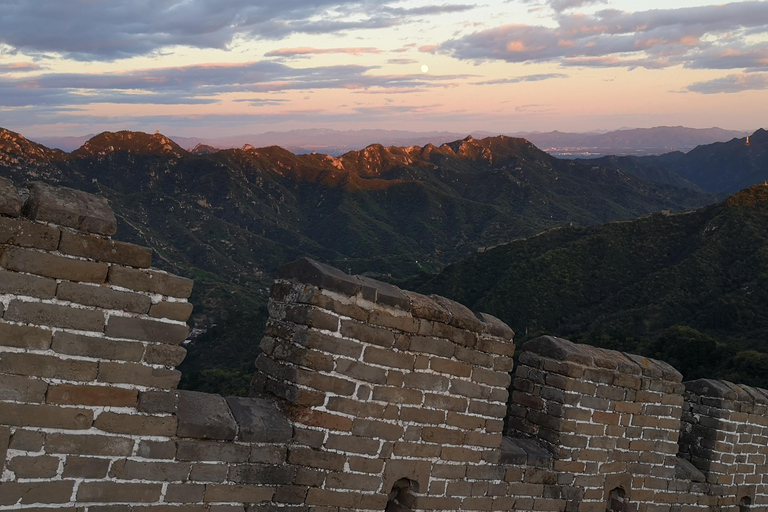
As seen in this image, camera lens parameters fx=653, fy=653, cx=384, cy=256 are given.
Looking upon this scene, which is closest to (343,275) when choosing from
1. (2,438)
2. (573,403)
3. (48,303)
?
(48,303)

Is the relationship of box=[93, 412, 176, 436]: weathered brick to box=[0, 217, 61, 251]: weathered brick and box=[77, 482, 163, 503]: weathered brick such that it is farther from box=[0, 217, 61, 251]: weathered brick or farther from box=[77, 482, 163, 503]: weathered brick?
box=[0, 217, 61, 251]: weathered brick

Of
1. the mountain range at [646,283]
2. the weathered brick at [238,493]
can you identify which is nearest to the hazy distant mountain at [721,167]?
the mountain range at [646,283]

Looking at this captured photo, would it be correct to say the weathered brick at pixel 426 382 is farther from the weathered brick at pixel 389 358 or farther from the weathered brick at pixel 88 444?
the weathered brick at pixel 88 444

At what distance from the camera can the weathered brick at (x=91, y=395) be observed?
281cm

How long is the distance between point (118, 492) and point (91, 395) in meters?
0.48

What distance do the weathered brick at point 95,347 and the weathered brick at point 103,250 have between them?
0.35m

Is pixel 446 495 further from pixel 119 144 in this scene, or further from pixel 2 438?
pixel 119 144

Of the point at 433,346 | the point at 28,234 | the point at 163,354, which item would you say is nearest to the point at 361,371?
the point at 433,346

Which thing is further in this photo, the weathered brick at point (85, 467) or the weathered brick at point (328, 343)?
the weathered brick at point (328, 343)

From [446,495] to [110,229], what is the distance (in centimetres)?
257

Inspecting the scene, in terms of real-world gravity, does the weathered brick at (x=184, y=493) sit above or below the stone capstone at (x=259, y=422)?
below

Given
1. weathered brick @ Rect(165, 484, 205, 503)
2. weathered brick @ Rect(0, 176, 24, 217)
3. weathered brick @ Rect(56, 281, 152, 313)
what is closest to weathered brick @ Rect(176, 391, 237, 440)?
weathered brick @ Rect(165, 484, 205, 503)

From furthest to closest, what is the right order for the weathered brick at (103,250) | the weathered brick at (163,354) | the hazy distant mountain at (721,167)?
1. the hazy distant mountain at (721,167)
2. the weathered brick at (163,354)
3. the weathered brick at (103,250)

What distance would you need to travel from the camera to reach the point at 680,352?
19.7 m
